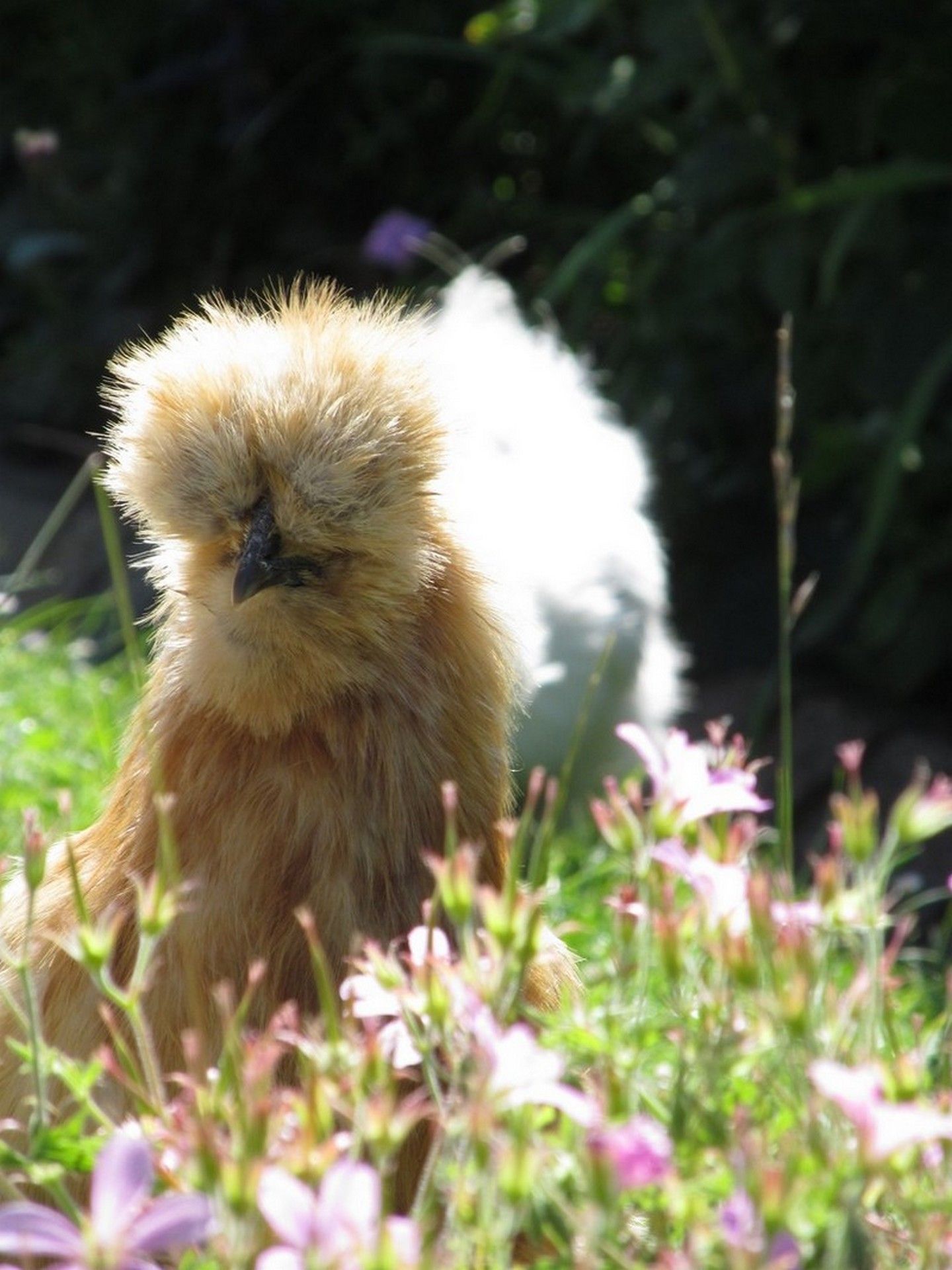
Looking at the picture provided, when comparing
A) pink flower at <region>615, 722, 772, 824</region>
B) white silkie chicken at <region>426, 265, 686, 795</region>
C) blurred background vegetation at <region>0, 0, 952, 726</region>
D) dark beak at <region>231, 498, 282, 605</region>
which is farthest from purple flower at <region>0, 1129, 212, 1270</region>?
blurred background vegetation at <region>0, 0, 952, 726</region>

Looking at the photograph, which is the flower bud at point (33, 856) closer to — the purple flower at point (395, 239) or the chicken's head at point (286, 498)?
the chicken's head at point (286, 498)

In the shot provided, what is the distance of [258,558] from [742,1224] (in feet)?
2.04

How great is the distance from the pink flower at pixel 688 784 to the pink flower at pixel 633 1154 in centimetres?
23

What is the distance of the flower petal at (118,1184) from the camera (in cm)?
73

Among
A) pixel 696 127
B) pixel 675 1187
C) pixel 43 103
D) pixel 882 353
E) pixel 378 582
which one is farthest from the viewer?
pixel 43 103

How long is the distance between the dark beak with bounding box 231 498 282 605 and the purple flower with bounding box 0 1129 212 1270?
483 millimetres

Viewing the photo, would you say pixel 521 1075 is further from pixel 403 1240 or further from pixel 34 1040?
pixel 34 1040

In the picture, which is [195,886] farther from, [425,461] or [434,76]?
[434,76]

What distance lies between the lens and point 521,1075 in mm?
794

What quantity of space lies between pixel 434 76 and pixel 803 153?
4.61 ft

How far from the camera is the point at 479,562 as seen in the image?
137cm

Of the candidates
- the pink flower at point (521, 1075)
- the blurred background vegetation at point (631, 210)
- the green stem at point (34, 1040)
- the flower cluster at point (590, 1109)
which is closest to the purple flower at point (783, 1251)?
the flower cluster at point (590, 1109)

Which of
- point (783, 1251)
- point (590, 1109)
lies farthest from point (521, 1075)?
point (783, 1251)

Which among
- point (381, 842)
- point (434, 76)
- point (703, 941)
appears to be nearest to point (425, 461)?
point (381, 842)
